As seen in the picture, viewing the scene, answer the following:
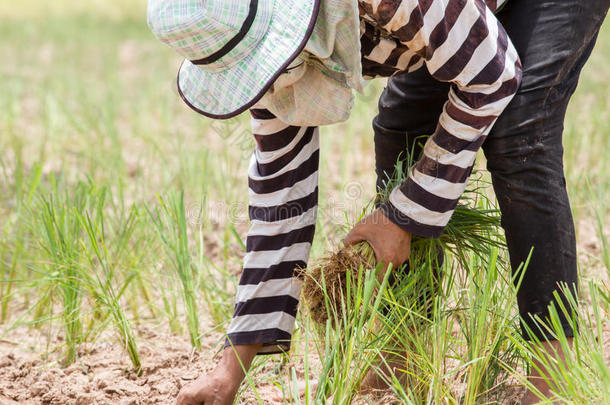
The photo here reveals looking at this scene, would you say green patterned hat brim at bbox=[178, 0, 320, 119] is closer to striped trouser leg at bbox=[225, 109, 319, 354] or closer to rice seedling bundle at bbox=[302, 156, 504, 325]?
striped trouser leg at bbox=[225, 109, 319, 354]

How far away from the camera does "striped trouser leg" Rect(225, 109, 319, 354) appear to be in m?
1.54

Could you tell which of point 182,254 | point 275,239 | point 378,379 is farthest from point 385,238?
point 182,254

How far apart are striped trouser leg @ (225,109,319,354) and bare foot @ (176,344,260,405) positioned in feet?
0.17

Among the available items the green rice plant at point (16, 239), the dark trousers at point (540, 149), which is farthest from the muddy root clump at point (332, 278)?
the green rice plant at point (16, 239)

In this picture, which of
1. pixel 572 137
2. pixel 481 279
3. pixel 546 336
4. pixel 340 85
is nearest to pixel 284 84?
pixel 340 85

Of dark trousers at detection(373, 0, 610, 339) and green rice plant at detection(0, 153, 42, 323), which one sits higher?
dark trousers at detection(373, 0, 610, 339)

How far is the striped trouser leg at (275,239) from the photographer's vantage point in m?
1.54

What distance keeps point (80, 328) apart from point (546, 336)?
1176 millimetres

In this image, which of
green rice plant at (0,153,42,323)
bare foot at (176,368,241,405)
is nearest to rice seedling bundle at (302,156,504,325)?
bare foot at (176,368,241,405)

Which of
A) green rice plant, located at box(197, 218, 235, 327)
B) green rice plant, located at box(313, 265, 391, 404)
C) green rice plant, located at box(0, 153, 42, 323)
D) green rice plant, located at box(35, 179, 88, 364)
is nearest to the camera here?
green rice plant, located at box(313, 265, 391, 404)

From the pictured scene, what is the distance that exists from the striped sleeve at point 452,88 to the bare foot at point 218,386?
1.47 feet

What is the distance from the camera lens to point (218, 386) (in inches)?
58.6

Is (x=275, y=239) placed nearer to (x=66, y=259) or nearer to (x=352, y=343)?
(x=352, y=343)

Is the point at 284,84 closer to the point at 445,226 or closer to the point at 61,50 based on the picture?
the point at 445,226
